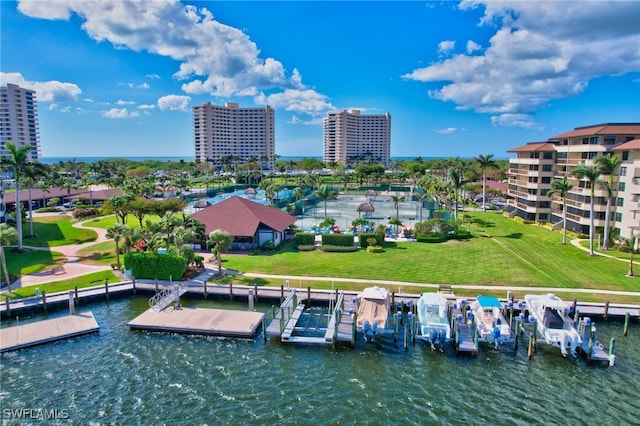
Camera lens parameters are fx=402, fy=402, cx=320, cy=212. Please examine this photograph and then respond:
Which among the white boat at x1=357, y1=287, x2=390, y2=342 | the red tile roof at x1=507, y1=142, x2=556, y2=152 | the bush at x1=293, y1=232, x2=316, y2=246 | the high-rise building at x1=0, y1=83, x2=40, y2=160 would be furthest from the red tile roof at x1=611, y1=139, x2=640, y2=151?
the high-rise building at x1=0, y1=83, x2=40, y2=160

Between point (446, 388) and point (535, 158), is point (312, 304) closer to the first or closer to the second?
point (446, 388)

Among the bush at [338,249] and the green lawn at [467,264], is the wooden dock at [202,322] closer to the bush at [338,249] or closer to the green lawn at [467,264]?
the green lawn at [467,264]

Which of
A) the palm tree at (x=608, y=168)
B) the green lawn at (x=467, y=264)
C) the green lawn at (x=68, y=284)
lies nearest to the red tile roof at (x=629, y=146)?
the palm tree at (x=608, y=168)

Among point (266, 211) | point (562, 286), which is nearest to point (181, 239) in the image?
point (266, 211)

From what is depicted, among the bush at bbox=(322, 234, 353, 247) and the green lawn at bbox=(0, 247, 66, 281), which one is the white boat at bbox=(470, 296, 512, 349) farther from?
the green lawn at bbox=(0, 247, 66, 281)

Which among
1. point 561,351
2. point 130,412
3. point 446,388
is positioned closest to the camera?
point 130,412
